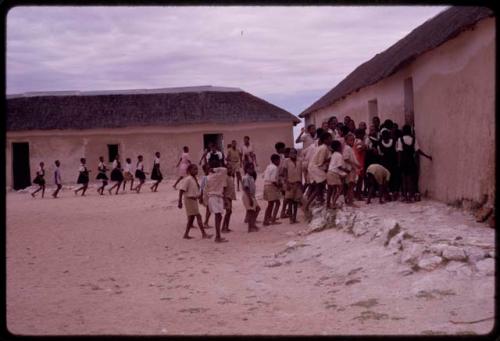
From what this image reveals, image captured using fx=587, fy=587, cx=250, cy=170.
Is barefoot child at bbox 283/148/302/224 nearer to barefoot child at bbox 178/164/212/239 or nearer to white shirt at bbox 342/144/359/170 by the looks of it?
white shirt at bbox 342/144/359/170

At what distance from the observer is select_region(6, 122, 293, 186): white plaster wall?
24875 mm

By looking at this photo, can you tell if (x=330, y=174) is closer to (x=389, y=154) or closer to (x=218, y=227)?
(x=389, y=154)

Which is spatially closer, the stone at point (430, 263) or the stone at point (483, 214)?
the stone at point (430, 263)

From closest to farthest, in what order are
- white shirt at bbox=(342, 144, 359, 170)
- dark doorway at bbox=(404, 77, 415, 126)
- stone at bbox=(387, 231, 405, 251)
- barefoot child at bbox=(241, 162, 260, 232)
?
stone at bbox=(387, 231, 405, 251), white shirt at bbox=(342, 144, 359, 170), barefoot child at bbox=(241, 162, 260, 232), dark doorway at bbox=(404, 77, 415, 126)

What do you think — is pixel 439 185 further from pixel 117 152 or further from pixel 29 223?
pixel 117 152

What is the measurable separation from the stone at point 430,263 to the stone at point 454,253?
7 centimetres

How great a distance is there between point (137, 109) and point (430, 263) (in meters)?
21.6

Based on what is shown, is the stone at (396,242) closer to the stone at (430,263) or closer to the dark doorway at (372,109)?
the stone at (430,263)

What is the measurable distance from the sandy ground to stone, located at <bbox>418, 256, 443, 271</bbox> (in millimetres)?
88

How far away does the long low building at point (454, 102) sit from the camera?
7.17m

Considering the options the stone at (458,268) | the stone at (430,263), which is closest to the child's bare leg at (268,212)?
the stone at (430,263)

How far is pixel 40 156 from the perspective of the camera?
24828mm

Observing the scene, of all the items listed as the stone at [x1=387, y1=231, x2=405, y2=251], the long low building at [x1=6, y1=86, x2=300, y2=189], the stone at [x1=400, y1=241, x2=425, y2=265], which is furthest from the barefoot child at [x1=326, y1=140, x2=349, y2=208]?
the long low building at [x1=6, y1=86, x2=300, y2=189]

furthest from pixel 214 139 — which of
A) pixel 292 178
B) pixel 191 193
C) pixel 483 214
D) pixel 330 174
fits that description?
pixel 483 214
